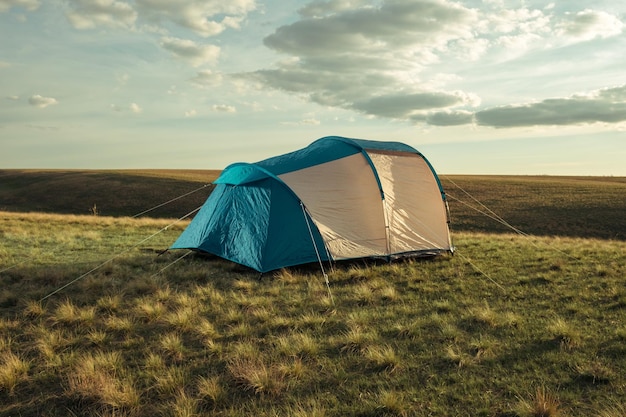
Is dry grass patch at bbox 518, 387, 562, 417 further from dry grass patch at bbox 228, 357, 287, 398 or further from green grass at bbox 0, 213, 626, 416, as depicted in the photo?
dry grass patch at bbox 228, 357, 287, 398

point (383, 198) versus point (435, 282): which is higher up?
point (383, 198)

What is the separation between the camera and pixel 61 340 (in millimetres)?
6465

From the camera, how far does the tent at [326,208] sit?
35.2ft

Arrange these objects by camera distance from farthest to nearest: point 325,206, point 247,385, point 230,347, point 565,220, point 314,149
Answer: point 565,220 < point 314,149 < point 325,206 < point 230,347 < point 247,385

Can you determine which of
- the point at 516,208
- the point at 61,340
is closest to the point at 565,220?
the point at 516,208

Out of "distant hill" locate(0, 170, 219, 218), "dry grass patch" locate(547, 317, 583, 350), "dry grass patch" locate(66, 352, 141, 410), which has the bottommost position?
"dry grass patch" locate(66, 352, 141, 410)

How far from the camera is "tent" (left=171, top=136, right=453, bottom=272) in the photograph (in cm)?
1074

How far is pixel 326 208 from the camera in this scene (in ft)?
36.4

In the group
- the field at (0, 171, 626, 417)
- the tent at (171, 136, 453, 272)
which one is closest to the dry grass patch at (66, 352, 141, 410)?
the field at (0, 171, 626, 417)

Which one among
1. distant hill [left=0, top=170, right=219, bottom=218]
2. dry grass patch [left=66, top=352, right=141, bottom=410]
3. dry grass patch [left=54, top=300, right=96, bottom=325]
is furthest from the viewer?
distant hill [left=0, top=170, right=219, bottom=218]

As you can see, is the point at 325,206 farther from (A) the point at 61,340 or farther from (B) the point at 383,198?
(A) the point at 61,340

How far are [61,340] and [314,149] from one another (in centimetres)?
758

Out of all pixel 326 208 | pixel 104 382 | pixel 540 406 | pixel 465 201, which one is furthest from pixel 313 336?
pixel 465 201

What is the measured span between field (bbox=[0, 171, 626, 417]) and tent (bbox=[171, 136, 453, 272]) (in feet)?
1.82
